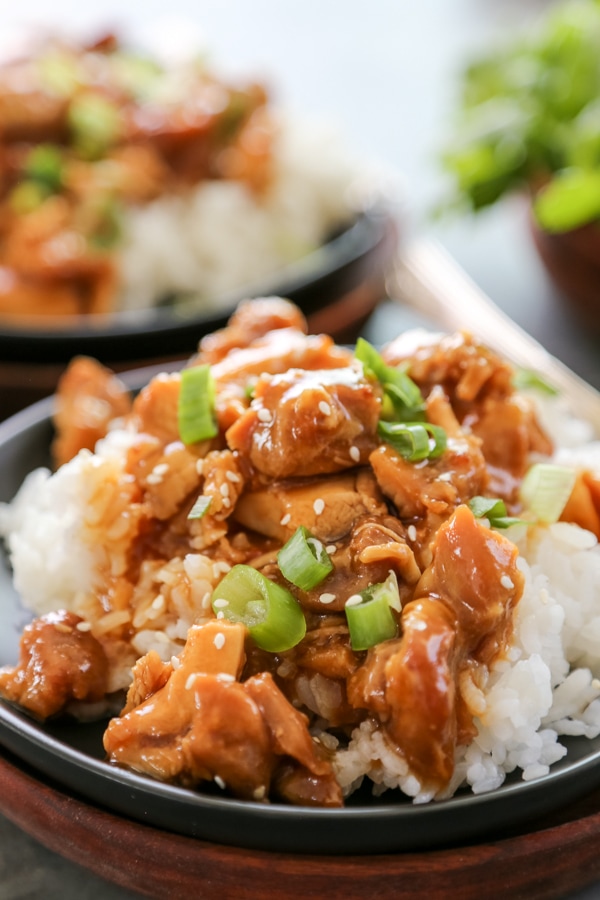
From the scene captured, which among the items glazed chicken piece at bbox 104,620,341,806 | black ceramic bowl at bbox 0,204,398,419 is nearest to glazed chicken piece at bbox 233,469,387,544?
glazed chicken piece at bbox 104,620,341,806

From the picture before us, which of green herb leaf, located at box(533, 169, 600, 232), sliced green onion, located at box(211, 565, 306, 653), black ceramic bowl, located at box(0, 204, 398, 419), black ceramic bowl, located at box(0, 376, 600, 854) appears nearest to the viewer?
black ceramic bowl, located at box(0, 376, 600, 854)

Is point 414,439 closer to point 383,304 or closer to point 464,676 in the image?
point 464,676

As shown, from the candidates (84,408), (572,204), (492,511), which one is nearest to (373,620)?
(492,511)

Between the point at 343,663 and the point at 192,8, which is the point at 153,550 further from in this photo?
the point at 192,8

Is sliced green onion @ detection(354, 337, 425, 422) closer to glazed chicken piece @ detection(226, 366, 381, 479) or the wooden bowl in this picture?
glazed chicken piece @ detection(226, 366, 381, 479)

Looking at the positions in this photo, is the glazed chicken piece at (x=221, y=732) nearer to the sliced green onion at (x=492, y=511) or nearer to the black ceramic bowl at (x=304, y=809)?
the black ceramic bowl at (x=304, y=809)
